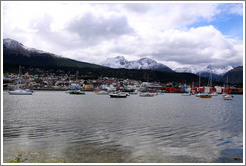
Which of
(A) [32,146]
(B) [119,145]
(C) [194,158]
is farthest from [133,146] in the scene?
(A) [32,146]

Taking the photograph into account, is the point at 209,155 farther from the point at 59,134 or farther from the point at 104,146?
the point at 59,134

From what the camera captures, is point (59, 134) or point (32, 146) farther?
point (59, 134)

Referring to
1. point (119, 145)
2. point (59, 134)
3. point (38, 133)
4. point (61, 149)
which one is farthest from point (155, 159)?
point (38, 133)

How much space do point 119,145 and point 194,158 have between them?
17.0ft

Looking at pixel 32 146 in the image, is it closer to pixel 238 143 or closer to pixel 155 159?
pixel 155 159

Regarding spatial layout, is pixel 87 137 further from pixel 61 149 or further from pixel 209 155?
pixel 209 155

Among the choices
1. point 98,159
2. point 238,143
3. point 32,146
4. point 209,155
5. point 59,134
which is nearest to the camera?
point 98,159

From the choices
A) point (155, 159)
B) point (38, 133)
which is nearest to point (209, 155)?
point (155, 159)

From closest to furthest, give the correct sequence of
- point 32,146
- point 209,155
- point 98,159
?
point 98,159, point 209,155, point 32,146

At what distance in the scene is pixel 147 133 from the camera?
67.8 feet

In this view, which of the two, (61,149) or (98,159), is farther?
(61,149)

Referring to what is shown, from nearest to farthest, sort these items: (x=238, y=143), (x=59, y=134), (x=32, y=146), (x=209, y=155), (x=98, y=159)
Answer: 1. (x=98, y=159)
2. (x=209, y=155)
3. (x=32, y=146)
4. (x=238, y=143)
5. (x=59, y=134)

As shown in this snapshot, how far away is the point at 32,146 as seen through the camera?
15.3m

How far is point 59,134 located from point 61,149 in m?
5.04
